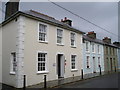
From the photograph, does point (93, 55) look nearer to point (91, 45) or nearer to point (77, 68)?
point (91, 45)

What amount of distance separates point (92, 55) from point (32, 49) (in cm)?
1272

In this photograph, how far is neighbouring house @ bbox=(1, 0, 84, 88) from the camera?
10672 millimetres

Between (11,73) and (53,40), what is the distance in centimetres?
489

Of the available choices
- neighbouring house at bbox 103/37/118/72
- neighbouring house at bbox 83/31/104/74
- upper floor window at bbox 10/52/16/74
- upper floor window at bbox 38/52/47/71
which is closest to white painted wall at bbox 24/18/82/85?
upper floor window at bbox 38/52/47/71

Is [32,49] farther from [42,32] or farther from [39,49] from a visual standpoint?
[42,32]

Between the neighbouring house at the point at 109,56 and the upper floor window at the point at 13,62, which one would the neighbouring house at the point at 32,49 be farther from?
the neighbouring house at the point at 109,56

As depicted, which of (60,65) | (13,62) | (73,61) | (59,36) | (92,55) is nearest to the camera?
(13,62)

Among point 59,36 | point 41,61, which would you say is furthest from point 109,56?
point 41,61

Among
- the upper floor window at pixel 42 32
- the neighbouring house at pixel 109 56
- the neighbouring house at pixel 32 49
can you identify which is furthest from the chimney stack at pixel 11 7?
the neighbouring house at pixel 109 56

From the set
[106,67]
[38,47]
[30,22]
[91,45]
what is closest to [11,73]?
[38,47]

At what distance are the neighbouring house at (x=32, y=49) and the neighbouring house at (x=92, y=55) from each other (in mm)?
4823

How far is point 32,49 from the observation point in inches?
448

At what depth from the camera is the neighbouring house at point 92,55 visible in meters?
19.6

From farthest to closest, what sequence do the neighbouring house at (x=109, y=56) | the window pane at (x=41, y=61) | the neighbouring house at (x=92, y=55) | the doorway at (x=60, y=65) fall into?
the neighbouring house at (x=109, y=56) → the neighbouring house at (x=92, y=55) → the doorway at (x=60, y=65) → the window pane at (x=41, y=61)
